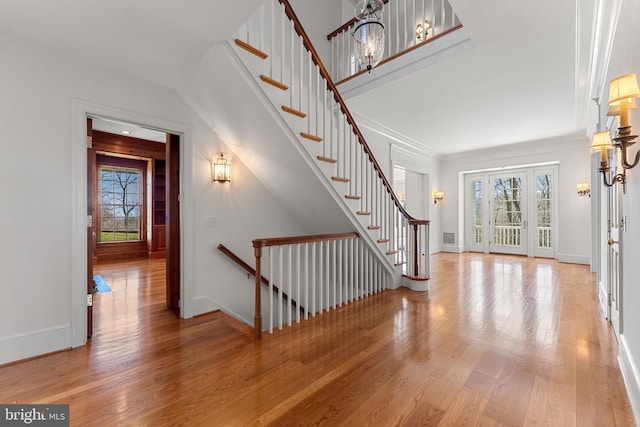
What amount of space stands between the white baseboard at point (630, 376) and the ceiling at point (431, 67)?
281 cm

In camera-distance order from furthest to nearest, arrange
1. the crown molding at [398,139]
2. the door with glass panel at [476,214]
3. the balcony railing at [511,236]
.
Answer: the door with glass panel at [476,214] < the balcony railing at [511,236] < the crown molding at [398,139]

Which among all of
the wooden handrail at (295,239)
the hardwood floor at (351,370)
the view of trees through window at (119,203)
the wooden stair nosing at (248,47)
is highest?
the wooden stair nosing at (248,47)

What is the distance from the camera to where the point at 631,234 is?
5.94 ft

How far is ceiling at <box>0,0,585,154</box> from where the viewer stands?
1911 mm

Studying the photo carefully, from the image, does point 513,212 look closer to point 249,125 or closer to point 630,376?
point 630,376

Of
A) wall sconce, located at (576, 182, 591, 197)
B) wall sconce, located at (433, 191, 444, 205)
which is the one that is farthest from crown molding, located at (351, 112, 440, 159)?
wall sconce, located at (576, 182, 591, 197)

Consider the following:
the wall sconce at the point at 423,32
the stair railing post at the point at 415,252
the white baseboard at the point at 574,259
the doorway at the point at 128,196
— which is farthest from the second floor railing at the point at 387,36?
the white baseboard at the point at 574,259

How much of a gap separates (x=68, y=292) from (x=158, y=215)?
5.39 m

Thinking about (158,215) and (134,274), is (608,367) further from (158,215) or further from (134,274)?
(158,215)

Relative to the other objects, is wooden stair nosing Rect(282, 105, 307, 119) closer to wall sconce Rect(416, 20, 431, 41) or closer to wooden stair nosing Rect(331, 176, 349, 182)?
wooden stair nosing Rect(331, 176, 349, 182)

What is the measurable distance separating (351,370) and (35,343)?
253cm

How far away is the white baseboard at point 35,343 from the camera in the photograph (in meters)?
2.13

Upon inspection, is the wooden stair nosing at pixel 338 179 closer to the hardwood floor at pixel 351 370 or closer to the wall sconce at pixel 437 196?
the hardwood floor at pixel 351 370

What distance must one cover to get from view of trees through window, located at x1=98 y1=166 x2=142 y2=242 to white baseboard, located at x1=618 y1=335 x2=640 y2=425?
857cm
